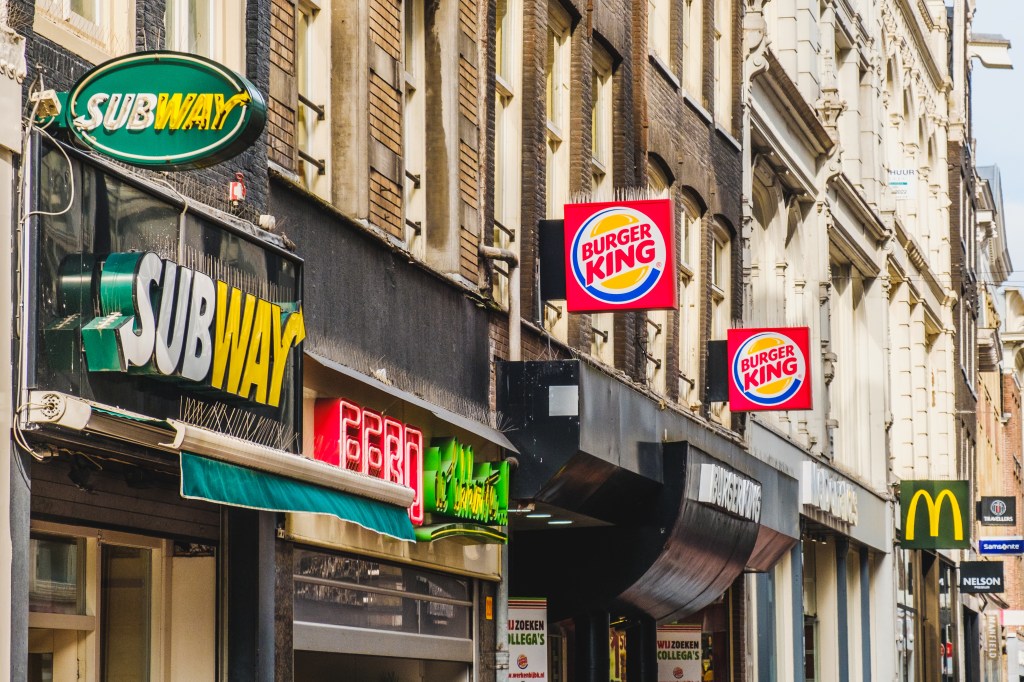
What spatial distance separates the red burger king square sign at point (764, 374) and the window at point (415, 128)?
8.97 metres

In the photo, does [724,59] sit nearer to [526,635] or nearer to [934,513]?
[526,635]

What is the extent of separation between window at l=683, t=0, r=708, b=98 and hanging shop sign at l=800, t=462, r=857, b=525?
21.1 feet

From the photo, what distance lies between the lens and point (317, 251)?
12328 mm

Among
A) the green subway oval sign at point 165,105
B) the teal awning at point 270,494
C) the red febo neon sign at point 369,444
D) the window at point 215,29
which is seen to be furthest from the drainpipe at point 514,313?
the green subway oval sign at point 165,105

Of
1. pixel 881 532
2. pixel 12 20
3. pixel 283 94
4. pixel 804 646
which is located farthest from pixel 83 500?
pixel 881 532

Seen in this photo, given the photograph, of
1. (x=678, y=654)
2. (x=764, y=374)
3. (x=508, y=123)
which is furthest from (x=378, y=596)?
(x=764, y=374)

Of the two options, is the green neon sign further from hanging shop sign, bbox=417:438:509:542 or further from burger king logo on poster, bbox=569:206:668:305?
burger king logo on poster, bbox=569:206:668:305

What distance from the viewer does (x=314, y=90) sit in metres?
12.9

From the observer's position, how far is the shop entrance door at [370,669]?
12992 mm

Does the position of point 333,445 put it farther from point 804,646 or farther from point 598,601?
point 804,646

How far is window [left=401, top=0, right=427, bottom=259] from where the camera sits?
47.9ft

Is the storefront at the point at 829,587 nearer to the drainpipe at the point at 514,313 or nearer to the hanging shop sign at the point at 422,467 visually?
the drainpipe at the point at 514,313

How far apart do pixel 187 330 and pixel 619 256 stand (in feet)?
24.6

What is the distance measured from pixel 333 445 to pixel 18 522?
382 cm
